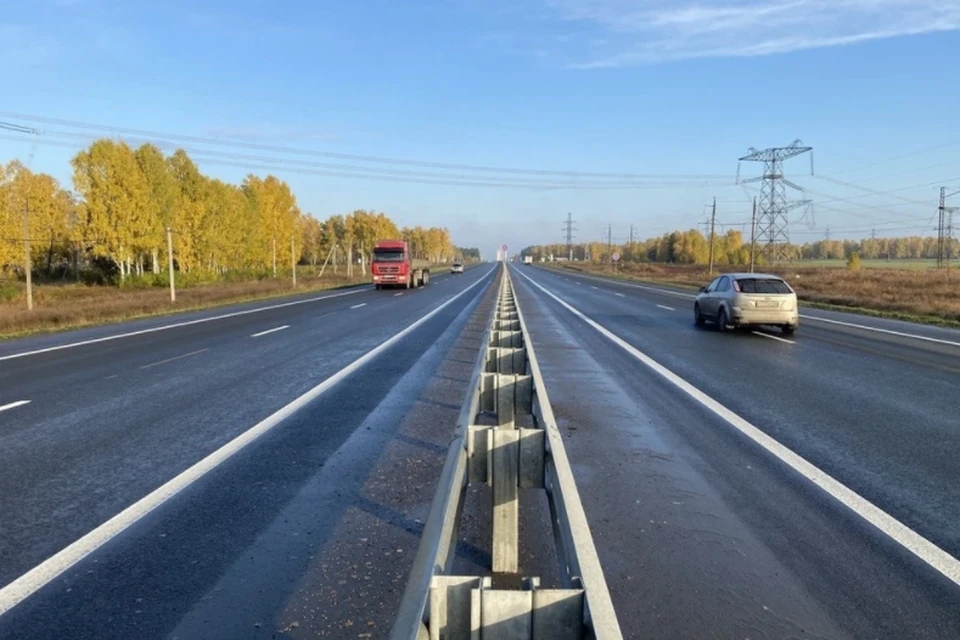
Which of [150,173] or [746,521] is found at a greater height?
[150,173]

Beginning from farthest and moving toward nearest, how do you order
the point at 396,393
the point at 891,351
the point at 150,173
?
the point at 150,173, the point at 891,351, the point at 396,393

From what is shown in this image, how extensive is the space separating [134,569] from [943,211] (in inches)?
2710

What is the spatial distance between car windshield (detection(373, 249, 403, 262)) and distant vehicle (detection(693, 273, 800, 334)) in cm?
3067

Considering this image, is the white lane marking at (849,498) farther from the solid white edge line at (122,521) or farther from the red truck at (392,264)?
the red truck at (392,264)

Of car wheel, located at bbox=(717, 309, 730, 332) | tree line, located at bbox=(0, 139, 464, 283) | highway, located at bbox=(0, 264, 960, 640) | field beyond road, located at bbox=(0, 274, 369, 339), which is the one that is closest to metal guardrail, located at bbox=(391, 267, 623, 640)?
highway, located at bbox=(0, 264, 960, 640)

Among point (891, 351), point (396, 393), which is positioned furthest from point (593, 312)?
point (396, 393)

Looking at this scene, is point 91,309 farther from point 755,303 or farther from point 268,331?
point 755,303

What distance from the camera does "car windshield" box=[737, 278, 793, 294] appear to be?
17625mm

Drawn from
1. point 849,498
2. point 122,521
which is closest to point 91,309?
point 122,521

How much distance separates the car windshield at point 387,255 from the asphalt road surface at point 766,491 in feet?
117

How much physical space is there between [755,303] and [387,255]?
107 feet

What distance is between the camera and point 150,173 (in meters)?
54.8

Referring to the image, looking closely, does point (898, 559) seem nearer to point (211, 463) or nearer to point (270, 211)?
point (211, 463)

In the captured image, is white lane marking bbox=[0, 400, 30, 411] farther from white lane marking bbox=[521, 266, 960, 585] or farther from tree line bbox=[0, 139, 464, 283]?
tree line bbox=[0, 139, 464, 283]
